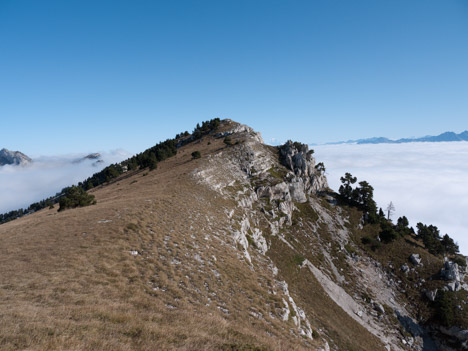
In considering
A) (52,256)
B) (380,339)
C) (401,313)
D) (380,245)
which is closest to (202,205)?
(52,256)

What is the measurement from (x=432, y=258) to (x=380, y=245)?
16142mm

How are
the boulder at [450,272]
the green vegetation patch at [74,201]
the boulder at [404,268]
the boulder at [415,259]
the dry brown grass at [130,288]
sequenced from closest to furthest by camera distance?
the dry brown grass at [130,288] → the green vegetation patch at [74,201] → the boulder at [450,272] → the boulder at [404,268] → the boulder at [415,259]

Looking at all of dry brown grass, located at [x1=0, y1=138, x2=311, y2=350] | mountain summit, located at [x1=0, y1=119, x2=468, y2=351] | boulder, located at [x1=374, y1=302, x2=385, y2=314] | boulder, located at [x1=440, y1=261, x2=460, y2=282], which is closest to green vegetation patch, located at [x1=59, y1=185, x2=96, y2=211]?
mountain summit, located at [x1=0, y1=119, x2=468, y2=351]

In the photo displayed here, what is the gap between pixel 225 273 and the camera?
81.3 ft

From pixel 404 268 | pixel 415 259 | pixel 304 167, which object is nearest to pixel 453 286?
pixel 415 259

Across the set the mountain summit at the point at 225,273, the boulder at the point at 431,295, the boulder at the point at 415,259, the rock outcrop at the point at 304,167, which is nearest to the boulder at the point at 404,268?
the mountain summit at the point at 225,273

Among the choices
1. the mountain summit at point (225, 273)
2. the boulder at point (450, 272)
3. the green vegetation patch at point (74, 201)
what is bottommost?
the boulder at point (450, 272)

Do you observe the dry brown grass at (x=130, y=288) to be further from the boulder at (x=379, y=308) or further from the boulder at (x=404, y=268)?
the boulder at (x=404, y=268)

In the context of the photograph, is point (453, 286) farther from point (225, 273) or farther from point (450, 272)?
point (225, 273)

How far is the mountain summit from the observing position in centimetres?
1252

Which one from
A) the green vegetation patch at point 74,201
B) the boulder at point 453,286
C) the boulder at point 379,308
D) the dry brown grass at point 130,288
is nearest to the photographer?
the dry brown grass at point 130,288

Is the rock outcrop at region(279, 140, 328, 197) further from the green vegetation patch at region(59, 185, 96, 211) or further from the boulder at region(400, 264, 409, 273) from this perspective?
A: the green vegetation patch at region(59, 185, 96, 211)

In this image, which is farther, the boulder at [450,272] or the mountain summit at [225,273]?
the boulder at [450,272]

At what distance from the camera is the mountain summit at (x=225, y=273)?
41.1 feet
